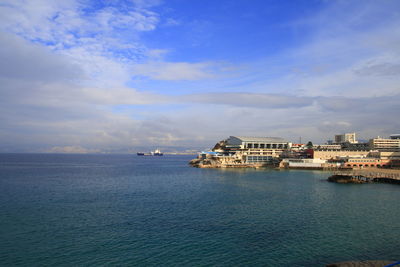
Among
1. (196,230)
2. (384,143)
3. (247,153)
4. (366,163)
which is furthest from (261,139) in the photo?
(196,230)

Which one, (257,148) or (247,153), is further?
(257,148)

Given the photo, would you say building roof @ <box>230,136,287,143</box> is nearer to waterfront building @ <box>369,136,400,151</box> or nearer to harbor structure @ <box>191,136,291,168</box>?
harbor structure @ <box>191,136,291,168</box>

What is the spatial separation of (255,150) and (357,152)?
40.4m

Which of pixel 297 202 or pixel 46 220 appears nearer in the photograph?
pixel 46 220

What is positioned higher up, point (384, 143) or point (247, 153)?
point (384, 143)

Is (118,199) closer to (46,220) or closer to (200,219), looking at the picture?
(46,220)

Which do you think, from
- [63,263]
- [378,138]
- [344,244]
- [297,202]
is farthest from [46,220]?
[378,138]

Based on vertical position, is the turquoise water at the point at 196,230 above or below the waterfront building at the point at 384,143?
below

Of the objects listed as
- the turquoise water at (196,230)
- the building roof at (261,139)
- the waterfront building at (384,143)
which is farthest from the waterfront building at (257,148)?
the turquoise water at (196,230)

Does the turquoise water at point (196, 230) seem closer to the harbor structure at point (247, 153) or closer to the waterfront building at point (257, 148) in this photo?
the harbor structure at point (247, 153)

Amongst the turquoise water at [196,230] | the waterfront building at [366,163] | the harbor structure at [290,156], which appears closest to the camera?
the turquoise water at [196,230]

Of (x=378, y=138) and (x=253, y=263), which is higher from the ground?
(x=378, y=138)

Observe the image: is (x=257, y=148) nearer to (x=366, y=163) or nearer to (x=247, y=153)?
(x=247, y=153)

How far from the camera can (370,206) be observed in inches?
1442
